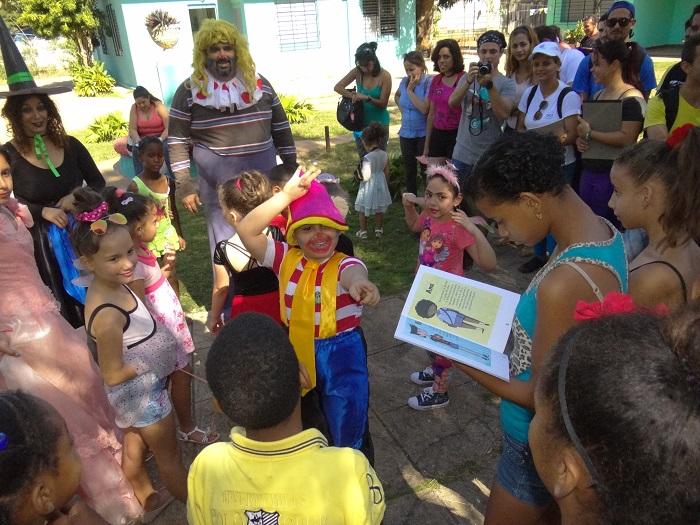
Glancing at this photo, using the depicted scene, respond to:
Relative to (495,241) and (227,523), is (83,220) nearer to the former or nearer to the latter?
(227,523)

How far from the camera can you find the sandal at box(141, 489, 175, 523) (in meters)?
2.66

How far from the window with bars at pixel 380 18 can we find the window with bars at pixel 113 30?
925 centimetres

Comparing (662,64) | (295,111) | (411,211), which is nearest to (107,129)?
(295,111)

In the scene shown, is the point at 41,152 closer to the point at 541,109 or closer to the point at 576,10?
the point at 541,109

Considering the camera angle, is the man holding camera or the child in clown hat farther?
the man holding camera

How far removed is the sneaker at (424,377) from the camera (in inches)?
140

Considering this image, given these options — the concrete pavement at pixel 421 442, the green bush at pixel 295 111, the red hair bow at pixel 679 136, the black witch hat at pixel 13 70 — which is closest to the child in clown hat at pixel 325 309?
the concrete pavement at pixel 421 442

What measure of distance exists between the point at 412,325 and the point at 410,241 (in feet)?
13.4

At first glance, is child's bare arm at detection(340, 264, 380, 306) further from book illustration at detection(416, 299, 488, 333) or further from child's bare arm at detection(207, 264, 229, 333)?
child's bare arm at detection(207, 264, 229, 333)

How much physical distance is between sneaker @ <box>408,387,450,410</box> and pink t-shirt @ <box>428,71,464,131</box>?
3.29 m

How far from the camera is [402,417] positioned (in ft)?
10.8

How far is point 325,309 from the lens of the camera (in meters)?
2.28

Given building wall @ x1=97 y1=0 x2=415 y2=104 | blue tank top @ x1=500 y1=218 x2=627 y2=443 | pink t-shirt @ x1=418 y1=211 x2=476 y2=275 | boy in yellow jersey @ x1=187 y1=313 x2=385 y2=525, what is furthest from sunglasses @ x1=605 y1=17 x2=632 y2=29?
building wall @ x1=97 y1=0 x2=415 y2=104

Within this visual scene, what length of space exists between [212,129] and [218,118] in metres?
0.10
